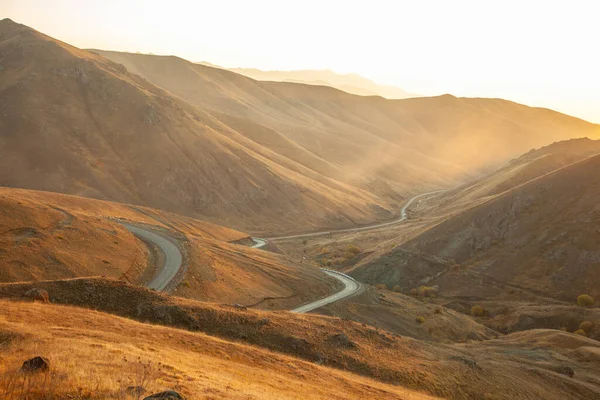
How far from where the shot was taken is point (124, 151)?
119375 mm

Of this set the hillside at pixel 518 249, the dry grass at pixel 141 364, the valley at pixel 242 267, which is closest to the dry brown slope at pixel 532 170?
the valley at pixel 242 267

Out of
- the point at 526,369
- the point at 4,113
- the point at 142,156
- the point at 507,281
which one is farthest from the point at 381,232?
the point at 4,113

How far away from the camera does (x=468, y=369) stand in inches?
1326

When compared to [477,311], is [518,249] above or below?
above

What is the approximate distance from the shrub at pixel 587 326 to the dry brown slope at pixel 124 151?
76.3 meters

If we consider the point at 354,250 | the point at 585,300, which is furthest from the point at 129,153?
the point at 585,300

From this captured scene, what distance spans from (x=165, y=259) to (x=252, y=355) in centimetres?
3014

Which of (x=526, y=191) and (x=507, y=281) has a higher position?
(x=526, y=191)

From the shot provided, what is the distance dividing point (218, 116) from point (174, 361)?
17209 cm

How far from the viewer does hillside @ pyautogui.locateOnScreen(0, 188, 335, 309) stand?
41750 millimetres

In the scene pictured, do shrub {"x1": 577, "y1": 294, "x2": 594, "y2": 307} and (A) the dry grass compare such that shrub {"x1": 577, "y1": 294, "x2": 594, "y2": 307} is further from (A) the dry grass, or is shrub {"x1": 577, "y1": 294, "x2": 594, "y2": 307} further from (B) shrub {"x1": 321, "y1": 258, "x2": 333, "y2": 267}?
(A) the dry grass

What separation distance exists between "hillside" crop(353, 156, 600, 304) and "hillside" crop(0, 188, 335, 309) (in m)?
20.1

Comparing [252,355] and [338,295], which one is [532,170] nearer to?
[338,295]

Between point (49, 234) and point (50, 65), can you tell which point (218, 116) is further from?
point (49, 234)
